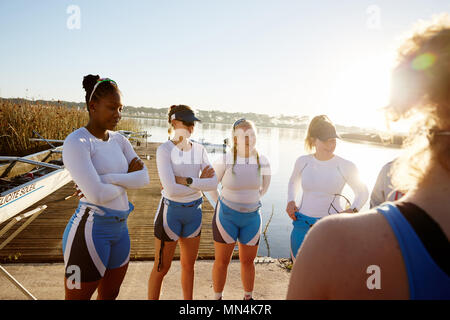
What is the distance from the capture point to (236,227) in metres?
3.23

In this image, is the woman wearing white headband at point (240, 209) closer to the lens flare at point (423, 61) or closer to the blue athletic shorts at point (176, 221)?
the blue athletic shorts at point (176, 221)

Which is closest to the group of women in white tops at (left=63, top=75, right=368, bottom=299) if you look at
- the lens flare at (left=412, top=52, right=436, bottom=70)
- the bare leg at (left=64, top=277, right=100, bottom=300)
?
the bare leg at (left=64, top=277, right=100, bottom=300)

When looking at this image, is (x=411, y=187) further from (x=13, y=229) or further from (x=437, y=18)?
(x=13, y=229)

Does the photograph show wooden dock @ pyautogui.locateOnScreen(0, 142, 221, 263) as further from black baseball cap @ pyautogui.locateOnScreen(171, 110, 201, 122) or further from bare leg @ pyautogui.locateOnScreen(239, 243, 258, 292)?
black baseball cap @ pyautogui.locateOnScreen(171, 110, 201, 122)

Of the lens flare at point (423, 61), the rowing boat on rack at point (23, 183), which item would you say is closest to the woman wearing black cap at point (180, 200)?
the lens flare at point (423, 61)

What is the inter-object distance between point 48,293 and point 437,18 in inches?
173

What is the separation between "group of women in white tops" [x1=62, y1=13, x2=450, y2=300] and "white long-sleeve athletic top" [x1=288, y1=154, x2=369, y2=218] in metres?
0.01

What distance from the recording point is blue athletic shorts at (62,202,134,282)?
1982 millimetres


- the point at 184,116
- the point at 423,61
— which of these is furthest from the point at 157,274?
the point at 423,61

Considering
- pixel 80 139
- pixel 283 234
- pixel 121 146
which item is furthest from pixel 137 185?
pixel 283 234

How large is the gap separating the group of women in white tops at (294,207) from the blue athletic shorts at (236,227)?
1cm
